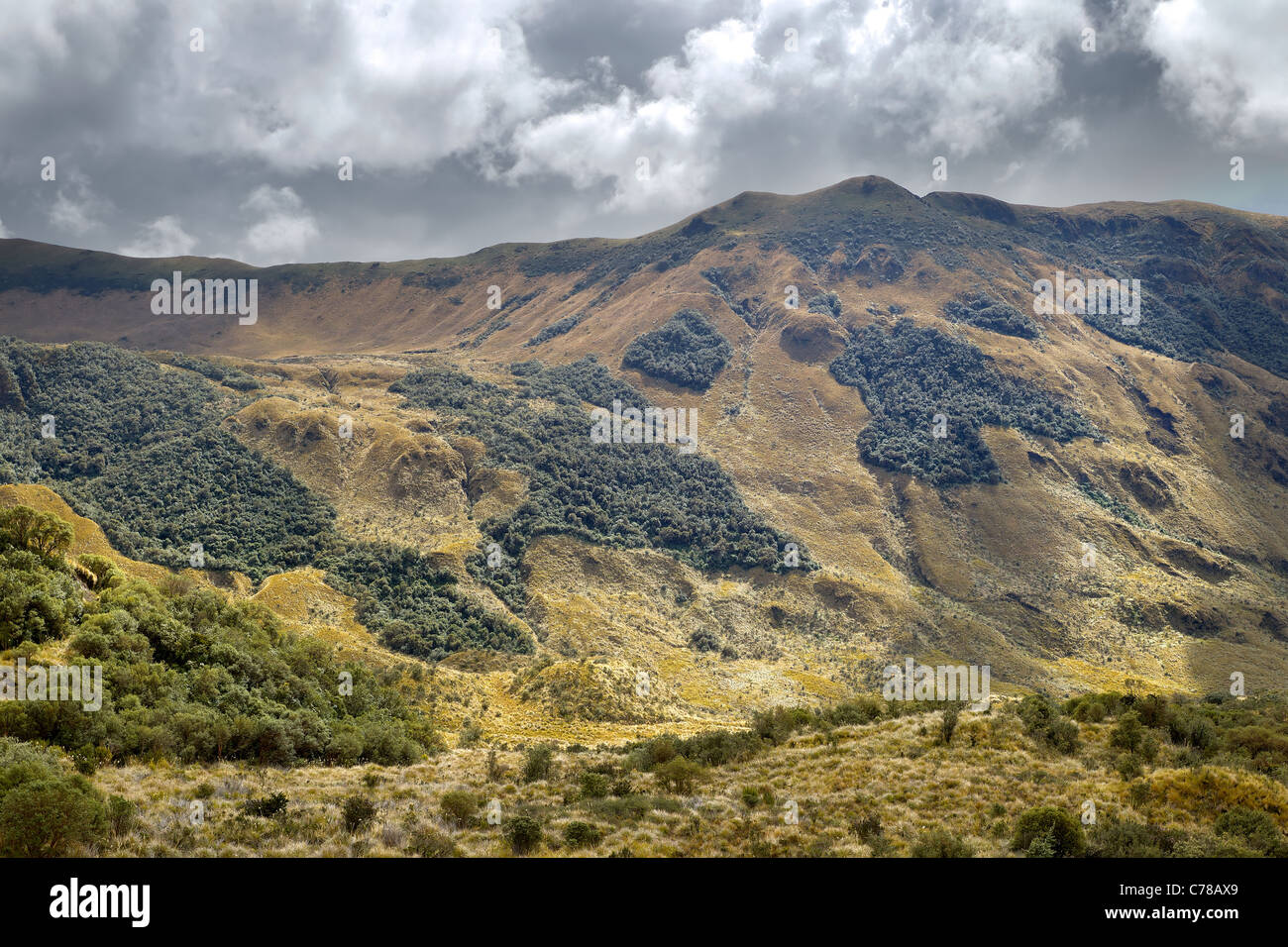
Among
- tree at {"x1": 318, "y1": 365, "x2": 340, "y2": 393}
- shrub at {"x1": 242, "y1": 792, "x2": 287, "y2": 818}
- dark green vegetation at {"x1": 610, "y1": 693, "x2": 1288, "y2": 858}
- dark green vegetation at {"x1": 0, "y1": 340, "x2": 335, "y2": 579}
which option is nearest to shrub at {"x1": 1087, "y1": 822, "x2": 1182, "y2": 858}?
dark green vegetation at {"x1": 610, "y1": 693, "x2": 1288, "y2": 858}

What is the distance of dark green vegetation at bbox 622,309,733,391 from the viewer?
533 ft

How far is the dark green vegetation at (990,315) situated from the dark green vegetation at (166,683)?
174524 mm

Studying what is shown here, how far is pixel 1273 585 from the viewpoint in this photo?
108 metres

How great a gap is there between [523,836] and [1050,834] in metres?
13.1

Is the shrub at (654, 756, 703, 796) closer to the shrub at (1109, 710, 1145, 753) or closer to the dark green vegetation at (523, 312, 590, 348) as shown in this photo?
the shrub at (1109, 710, 1145, 753)

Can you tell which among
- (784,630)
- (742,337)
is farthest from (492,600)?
(742,337)

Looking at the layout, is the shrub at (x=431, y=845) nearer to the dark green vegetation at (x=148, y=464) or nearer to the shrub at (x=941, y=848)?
the shrub at (x=941, y=848)

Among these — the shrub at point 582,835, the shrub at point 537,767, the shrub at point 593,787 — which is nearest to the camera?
the shrub at point 582,835

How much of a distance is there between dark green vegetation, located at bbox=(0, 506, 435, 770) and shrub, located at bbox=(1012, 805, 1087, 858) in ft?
87.5

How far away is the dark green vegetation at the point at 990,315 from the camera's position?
560 ft

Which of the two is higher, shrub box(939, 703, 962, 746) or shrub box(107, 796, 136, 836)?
shrub box(107, 796, 136, 836)

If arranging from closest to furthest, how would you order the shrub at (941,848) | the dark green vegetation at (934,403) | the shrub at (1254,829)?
the shrub at (941,848), the shrub at (1254,829), the dark green vegetation at (934,403)

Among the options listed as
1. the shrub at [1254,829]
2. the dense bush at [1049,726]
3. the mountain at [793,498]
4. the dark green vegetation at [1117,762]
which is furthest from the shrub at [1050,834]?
the mountain at [793,498]
